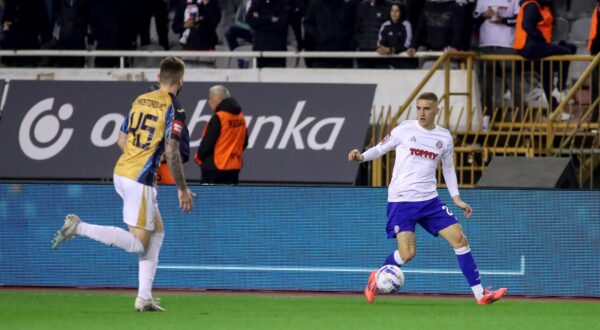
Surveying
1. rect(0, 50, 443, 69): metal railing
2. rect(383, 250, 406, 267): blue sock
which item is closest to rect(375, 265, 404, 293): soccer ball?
rect(383, 250, 406, 267): blue sock

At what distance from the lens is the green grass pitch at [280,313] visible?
11.2 m

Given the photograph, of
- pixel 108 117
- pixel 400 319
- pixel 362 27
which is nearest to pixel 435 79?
pixel 362 27

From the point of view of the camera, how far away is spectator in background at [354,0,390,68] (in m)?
21.2

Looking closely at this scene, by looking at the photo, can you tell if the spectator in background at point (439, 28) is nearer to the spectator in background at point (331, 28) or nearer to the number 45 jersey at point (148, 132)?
the spectator in background at point (331, 28)

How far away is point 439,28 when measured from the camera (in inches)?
819

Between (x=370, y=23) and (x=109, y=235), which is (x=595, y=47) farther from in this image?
(x=109, y=235)

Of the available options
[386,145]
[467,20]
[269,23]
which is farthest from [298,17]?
[386,145]

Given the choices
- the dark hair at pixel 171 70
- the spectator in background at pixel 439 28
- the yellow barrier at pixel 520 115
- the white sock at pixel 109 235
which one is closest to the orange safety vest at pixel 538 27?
the yellow barrier at pixel 520 115

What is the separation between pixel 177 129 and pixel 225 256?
393 centimetres

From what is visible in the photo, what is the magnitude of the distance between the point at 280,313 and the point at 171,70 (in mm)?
2372

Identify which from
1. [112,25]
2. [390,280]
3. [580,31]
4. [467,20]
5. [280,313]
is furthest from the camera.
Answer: [112,25]

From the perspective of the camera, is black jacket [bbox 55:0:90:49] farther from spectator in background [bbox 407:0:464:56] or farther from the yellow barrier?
spectator in background [bbox 407:0:464:56]

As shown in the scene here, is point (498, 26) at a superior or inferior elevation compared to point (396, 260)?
superior

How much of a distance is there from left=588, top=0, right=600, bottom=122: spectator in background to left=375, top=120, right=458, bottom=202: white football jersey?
7231mm
